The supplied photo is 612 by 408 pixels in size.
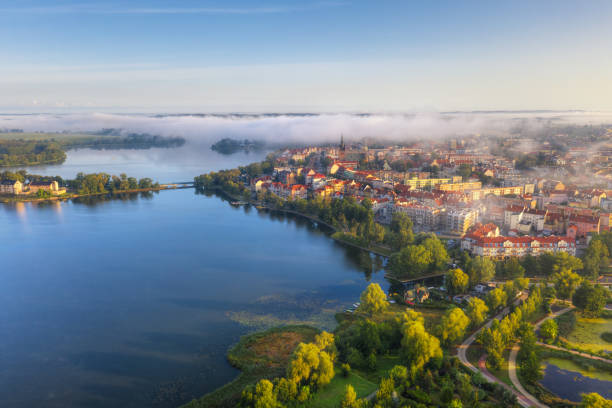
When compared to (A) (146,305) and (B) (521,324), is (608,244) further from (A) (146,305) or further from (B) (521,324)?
(A) (146,305)

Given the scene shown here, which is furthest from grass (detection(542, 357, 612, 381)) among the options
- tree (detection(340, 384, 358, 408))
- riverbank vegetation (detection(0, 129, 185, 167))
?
riverbank vegetation (detection(0, 129, 185, 167))

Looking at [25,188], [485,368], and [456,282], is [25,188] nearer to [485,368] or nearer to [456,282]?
[456,282]

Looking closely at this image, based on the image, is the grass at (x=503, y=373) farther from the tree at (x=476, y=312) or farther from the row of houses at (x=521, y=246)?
the row of houses at (x=521, y=246)

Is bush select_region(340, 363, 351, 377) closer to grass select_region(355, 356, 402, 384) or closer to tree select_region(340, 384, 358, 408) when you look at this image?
grass select_region(355, 356, 402, 384)

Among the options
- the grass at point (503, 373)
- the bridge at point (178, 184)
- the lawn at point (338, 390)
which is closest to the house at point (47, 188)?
the bridge at point (178, 184)

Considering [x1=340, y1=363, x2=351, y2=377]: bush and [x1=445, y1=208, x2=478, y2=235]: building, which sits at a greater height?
[x1=445, y1=208, x2=478, y2=235]: building

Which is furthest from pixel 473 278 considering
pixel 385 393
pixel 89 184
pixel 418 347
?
pixel 89 184
